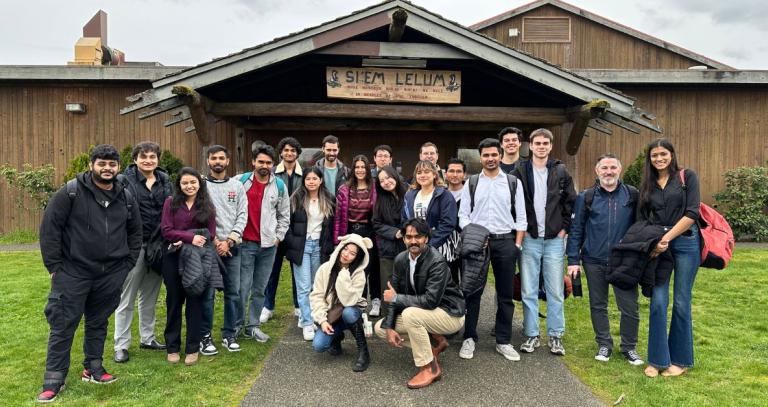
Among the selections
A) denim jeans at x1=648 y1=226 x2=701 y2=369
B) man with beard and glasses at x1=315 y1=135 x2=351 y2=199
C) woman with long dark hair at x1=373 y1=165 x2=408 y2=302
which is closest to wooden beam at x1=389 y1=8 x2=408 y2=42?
man with beard and glasses at x1=315 y1=135 x2=351 y2=199

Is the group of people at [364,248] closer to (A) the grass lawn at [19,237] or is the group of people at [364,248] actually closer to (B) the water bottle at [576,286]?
(B) the water bottle at [576,286]

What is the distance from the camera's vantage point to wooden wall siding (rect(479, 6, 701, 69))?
1468cm

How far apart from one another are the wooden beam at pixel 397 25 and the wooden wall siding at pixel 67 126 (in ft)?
16.5

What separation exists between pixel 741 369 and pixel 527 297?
181cm

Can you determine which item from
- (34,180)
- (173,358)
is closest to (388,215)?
(173,358)

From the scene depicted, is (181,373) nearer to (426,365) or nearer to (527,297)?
(426,365)

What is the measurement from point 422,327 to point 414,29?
15.6 ft

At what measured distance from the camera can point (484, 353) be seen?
4.55 m

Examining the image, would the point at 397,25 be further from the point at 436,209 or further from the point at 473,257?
the point at 473,257

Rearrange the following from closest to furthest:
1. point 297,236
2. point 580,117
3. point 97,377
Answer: point 97,377 < point 297,236 < point 580,117

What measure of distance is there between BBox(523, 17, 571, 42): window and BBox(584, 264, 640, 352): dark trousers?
12.4 m

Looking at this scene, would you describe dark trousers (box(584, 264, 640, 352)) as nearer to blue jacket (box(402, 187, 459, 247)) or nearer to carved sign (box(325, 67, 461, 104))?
blue jacket (box(402, 187, 459, 247))

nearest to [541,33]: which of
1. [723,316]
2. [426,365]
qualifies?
[723,316]

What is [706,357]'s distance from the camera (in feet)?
14.6
